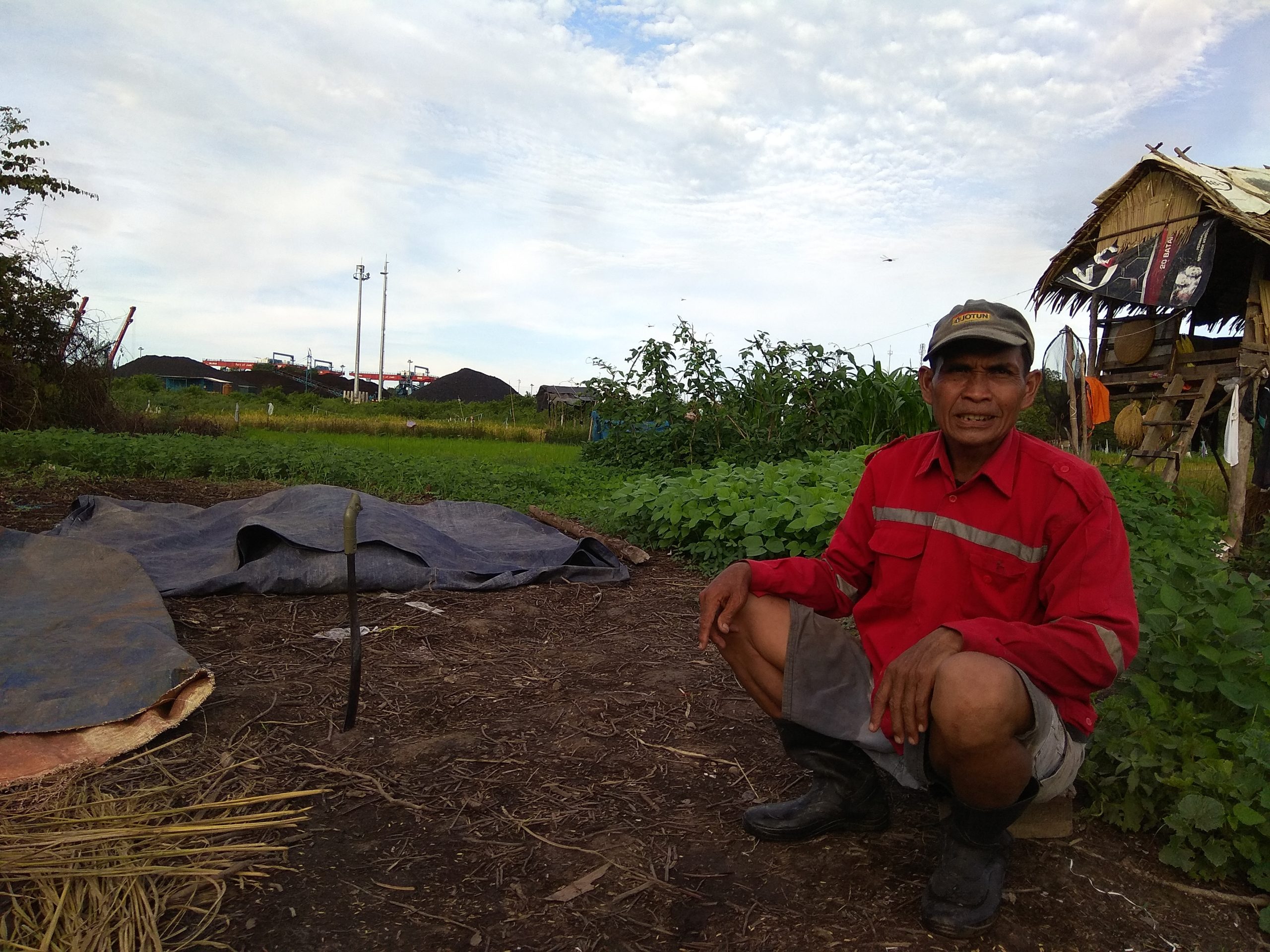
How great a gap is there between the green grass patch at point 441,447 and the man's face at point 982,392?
927 cm

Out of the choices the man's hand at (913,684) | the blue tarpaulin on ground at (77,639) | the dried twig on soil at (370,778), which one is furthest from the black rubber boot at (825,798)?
the blue tarpaulin on ground at (77,639)

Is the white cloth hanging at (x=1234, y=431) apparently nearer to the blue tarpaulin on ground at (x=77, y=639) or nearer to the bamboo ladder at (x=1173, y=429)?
the bamboo ladder at (x=1173, y=429)

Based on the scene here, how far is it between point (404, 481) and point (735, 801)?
641 centimetres

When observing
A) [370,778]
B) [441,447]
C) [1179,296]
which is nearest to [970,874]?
[370,778]

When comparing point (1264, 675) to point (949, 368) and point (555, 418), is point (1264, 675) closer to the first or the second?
point (949, 368)

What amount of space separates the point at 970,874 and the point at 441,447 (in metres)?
14.4

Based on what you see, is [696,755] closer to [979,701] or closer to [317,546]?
[979,701]

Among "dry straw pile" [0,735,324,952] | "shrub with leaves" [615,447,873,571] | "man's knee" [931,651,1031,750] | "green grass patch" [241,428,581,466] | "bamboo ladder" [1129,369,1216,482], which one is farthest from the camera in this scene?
"green grass patch" [241,428,581,466]

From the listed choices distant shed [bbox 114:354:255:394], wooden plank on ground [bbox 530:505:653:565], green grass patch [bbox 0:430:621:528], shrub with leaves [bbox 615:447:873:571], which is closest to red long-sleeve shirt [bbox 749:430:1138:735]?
shrub with leaves [bbox 615:447:873:571]

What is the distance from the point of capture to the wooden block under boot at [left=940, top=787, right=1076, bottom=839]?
185cm

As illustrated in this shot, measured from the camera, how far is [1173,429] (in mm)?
7777

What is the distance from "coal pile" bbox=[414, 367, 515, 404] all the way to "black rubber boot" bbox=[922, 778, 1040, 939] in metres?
40.2

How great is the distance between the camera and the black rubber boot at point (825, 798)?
1.90 metres

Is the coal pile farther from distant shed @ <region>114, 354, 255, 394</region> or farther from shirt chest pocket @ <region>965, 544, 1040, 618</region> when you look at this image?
shirt chest pocket @ <region>965, 544, 1040, 618</region>
